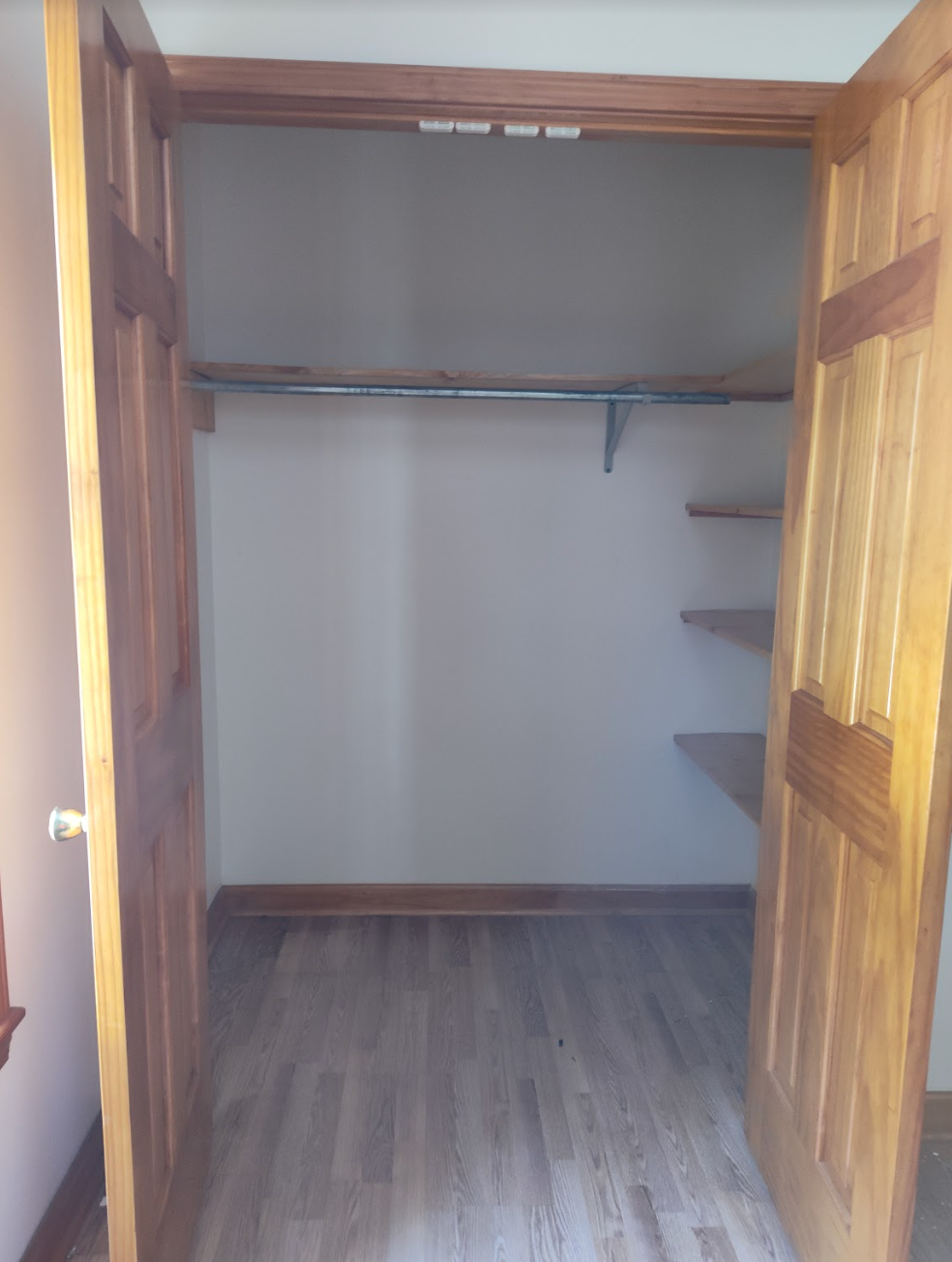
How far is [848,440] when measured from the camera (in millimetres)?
1477

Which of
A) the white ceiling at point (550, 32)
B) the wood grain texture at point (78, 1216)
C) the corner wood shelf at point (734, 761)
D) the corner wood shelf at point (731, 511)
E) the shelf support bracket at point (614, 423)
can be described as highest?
the white ceiling at point (550, 32)

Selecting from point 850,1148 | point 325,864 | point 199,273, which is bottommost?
point 325,864

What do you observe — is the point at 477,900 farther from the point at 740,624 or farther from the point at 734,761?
the point at 740,624

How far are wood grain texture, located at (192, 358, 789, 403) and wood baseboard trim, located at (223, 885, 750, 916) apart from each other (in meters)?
1.67

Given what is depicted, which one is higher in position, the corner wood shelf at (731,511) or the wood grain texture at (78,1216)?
the corner wood shelf at (731,511)

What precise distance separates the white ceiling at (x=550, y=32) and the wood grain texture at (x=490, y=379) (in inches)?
28.8

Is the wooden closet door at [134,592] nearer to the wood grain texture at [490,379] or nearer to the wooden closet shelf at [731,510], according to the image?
the wood grain texture at [490,379]

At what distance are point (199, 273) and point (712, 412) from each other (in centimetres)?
165

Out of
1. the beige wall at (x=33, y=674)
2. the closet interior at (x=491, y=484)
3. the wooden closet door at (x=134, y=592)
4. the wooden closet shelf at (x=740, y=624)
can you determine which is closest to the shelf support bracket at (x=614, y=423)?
the closet interior at (x=491, y=484)

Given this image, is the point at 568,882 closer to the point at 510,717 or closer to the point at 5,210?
the point at 510,717

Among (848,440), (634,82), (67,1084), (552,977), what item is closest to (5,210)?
(634,82)

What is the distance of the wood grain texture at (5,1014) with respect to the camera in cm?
139

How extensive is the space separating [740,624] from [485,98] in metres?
1.59

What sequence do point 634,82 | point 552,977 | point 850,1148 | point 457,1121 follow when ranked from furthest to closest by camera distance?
point 552,977 → point 457,1121 → point 634,82 → point 850,1148
